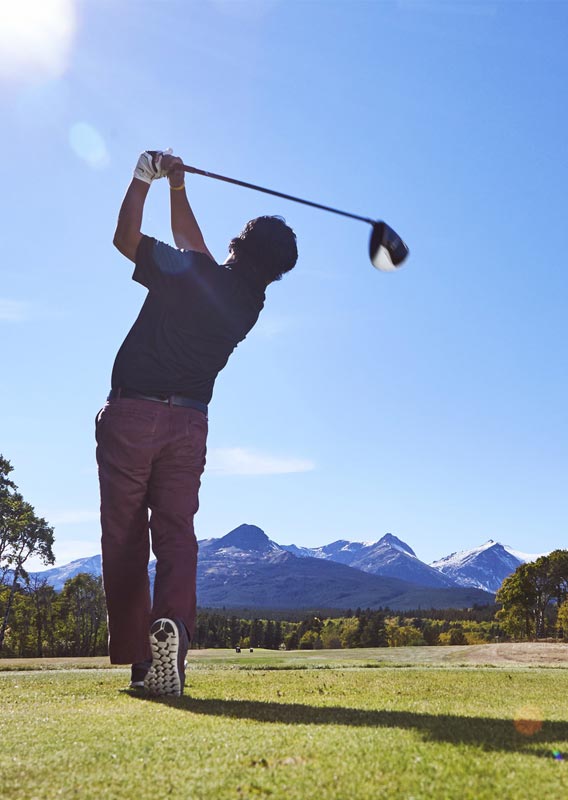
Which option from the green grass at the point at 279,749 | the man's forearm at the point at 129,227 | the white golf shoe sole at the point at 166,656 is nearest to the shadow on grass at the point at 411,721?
the green grass at the point at 279,749

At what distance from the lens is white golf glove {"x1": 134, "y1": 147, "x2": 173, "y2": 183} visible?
17.5 ft

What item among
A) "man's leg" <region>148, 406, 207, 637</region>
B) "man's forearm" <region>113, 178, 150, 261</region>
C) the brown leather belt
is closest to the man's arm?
"man's forearm" <region>113, 178, 150, 261</region>

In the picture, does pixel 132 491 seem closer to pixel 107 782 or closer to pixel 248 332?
pixel 248 332

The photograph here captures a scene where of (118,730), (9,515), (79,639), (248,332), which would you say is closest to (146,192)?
(248,332)

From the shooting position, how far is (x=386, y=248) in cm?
635

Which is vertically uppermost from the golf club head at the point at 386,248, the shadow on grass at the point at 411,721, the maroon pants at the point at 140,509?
the golf club head at the point at 386,248

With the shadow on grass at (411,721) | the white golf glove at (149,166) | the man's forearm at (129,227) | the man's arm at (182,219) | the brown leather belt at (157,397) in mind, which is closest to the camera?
the shadow on grass at (411,721)

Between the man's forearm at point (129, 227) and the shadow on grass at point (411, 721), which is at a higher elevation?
the man's forearm at point (129, 227)

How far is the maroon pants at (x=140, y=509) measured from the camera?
187 inches

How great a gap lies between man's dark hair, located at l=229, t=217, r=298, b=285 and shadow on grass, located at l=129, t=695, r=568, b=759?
325 centimetres

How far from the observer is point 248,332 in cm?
564

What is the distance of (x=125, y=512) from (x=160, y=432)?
0.63 m

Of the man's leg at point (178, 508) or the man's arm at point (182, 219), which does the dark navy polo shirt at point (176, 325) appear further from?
the man's arm at point (182, 219)

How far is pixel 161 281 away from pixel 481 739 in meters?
3.72
